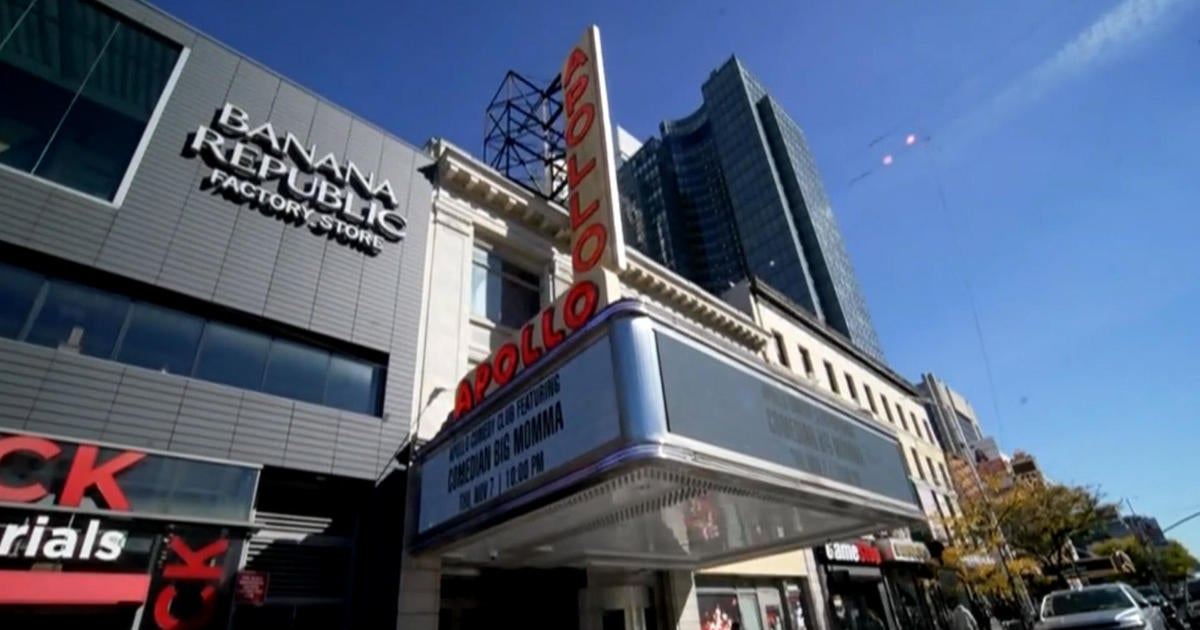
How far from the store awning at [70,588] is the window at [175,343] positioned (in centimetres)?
311

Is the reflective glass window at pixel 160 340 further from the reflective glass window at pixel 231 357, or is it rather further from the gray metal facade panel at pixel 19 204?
the gray metal facade panel at pixel 19 204

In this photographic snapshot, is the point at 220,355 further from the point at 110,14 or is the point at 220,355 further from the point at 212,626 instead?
the point at 110,14

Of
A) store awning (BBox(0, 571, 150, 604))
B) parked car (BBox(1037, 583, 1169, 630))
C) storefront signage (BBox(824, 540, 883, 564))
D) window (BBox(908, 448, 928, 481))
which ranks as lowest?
parked car (BBox(1037, 583, 1169, 630))

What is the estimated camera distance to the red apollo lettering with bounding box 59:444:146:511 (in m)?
6.80

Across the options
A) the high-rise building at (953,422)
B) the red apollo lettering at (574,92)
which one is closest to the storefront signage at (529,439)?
the red apollo lettering at (574,92)

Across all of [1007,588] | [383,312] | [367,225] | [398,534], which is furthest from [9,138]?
[1007,588]

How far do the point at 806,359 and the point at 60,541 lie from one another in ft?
91.8

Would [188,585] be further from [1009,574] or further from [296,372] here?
[1009,574]

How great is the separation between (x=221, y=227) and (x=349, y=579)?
6.60 m

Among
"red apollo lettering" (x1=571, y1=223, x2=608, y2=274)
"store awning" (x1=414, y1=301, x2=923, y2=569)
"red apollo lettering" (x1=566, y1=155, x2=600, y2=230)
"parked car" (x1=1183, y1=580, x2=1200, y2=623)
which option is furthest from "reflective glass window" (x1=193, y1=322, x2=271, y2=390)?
"parked car" (x1=1183, y1=580, x2=1200, y2=623)

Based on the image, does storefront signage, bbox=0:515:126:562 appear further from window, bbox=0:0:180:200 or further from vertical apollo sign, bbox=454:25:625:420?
window, bbox=0:0:180:200

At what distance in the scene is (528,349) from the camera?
27.5 feet

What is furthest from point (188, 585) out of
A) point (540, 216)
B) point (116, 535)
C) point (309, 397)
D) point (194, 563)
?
point (540, 216)

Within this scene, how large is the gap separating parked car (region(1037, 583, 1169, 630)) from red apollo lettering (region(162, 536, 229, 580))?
16.2m
